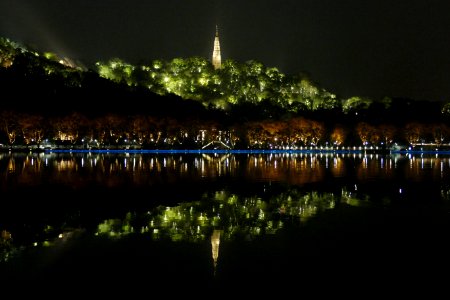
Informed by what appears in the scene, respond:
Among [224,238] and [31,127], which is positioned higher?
[31,127]

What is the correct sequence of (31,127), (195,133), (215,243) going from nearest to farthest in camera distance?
(215,243) → (31,127) → (195,133)

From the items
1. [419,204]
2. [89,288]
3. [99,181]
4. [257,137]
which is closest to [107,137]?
[257,137]

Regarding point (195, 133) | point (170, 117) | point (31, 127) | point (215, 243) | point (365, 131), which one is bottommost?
point (215, 243)

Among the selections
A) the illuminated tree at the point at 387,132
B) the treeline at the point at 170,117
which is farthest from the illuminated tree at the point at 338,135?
the illuminated tree at the point at 387,132

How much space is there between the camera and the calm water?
666 centimetres

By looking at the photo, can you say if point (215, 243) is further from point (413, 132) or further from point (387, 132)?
point (413, 132)

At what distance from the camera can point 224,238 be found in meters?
9.00

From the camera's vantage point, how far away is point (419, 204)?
1350cm

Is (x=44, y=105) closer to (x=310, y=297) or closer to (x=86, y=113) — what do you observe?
(x=86, y=113)

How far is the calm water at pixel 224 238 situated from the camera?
666 cm

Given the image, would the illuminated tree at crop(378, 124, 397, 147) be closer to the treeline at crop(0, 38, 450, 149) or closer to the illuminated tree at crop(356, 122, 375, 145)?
the treeline at crop(0, 38, 450, 149)

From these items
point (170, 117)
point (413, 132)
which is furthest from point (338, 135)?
point (170, 117)

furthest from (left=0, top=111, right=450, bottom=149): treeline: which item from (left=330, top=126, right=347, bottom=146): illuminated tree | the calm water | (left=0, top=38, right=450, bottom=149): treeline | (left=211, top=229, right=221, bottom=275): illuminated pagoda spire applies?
(left=211, top=229, right=221, bottom=275): illuminated pagoda spire

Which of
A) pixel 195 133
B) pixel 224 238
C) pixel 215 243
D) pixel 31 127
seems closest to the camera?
pixel 215 243
